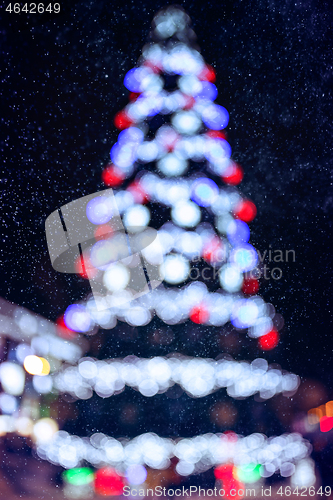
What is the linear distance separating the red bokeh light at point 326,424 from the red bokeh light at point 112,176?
0.56 m

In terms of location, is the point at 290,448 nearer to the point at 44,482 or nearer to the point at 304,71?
the point at 44,482

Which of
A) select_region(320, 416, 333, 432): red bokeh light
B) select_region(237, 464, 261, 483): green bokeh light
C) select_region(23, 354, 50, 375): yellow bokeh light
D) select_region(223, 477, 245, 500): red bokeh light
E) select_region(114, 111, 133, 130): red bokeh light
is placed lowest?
select_region(223, 477, 245, 500): red bokeh light

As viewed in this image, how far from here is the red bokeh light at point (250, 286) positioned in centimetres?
63

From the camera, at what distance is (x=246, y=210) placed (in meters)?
0.61

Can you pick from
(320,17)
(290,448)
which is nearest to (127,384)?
(290,448)

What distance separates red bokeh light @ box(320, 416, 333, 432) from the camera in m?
0.61

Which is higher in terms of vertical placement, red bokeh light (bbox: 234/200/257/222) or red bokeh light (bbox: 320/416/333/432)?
red bokeh light (bbox: 234/200/257/222)

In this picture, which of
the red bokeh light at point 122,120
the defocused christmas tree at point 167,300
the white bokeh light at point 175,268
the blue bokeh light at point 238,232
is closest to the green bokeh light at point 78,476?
the defocused christmas tree at point 167,300

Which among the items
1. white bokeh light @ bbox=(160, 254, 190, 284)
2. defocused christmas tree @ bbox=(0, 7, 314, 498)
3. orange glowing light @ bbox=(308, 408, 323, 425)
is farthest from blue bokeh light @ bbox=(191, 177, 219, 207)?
orange glowing light @ bbox=(308, 408, 323, 425)

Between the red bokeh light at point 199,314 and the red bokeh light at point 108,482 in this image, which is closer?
the red bokeh light at point 108,482

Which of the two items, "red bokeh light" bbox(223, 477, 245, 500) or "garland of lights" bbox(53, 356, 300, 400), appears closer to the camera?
"red bokeh light" bbox(223, 477, 245, 500)

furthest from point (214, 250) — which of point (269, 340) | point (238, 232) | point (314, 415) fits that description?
point (314, 415)

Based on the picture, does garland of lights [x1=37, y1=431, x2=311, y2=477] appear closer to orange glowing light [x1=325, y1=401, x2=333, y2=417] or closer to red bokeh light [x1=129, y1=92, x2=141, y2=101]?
orange glowing light [x1=325, y1=401, x2=333, y2=417]

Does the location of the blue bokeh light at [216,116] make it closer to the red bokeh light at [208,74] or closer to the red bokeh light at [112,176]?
the red bokeh light at [208,74]
